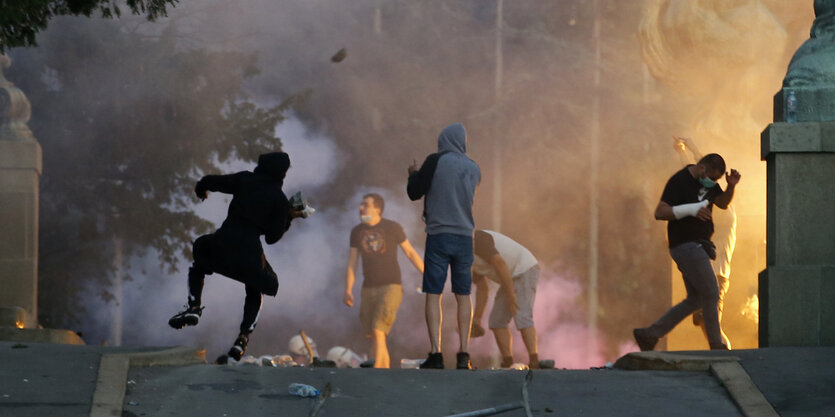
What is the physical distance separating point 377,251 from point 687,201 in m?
4.48

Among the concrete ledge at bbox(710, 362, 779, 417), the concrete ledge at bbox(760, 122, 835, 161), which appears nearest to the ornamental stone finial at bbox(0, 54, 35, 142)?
the concrete ledge at bbox(760, 122, 835, 161)

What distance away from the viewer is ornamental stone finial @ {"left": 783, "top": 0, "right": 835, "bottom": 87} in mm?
8852

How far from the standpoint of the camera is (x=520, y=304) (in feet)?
42.3

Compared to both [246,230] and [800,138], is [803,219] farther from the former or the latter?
[246,230]

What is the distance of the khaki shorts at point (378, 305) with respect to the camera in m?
13.6

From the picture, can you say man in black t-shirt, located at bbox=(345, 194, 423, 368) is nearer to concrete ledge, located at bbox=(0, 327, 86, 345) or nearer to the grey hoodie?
concrete ledge, located at bbox=(0, 327, 86, 345)

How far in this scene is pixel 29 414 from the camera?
612cm

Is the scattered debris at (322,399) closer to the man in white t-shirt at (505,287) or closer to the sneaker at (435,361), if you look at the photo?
the sneaker at (435,361)

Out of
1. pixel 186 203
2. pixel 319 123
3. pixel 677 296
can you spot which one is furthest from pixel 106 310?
pixel 677 296

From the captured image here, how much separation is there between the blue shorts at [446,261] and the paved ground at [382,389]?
4.66 feet

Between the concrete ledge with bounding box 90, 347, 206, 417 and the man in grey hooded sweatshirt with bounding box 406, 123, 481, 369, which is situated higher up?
the man in grey hooded sweatshirt with bounding box 406, 123, 481, 369

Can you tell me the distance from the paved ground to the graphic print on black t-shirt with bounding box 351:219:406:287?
6.18 metres

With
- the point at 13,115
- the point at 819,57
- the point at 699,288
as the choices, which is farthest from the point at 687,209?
the point at 13,115

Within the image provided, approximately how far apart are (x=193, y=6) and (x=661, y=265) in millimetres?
7069
